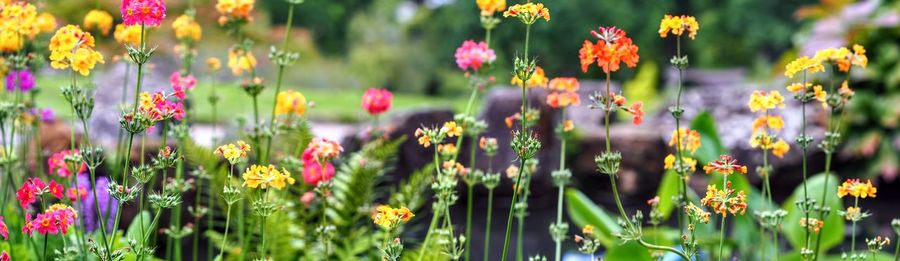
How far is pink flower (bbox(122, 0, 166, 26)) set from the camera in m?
1.25

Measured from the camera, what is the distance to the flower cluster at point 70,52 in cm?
133

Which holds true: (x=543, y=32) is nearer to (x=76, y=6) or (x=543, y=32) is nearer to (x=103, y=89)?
(x=76, y=6)

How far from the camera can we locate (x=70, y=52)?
1359 millimetres

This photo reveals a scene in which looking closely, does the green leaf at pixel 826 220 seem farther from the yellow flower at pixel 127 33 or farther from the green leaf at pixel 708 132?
the yellow flower at pixel 127 33

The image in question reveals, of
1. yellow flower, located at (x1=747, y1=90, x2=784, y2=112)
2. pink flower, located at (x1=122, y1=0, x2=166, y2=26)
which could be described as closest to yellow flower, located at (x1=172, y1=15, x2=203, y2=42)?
pink flower, located at (x1=122, y1=0, x2=166, y2=26)

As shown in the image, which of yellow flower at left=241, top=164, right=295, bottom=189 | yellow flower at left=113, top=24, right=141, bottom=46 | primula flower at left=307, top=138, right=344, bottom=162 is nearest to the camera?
yellow flower at left=241, top=164, right=295, bottom=189

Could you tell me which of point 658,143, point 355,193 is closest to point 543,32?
point 658,143

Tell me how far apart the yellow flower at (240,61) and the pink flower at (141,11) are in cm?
67

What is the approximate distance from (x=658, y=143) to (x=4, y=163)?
5.96 m

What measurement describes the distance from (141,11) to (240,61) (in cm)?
76

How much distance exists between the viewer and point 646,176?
23.1ft

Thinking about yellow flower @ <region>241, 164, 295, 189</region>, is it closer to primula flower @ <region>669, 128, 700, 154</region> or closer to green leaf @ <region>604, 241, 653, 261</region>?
primula flower @ <region>669, 128, 700, 154</region>

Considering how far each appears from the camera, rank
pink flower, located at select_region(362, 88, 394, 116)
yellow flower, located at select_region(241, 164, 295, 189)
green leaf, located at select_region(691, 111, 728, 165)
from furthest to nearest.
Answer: green leaf, located at select_region(691, 111, 728, 165), pink flower, located at select_region(362, 88, 394, 116), yellow flower, located at select_region(241, 164, 295, 189)

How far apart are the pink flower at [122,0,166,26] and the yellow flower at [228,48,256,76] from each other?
67 cm
